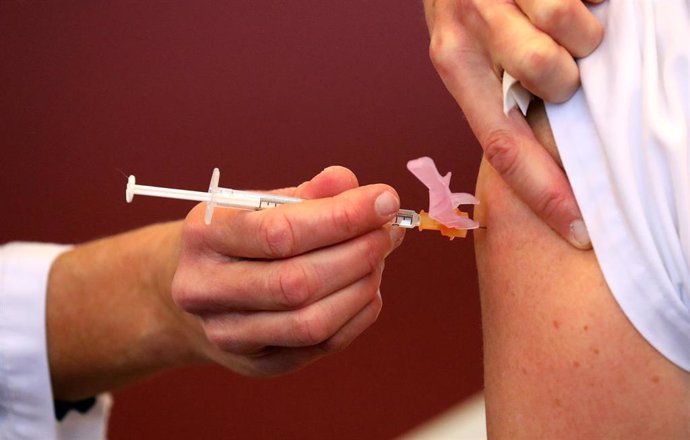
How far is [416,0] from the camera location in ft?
5.80

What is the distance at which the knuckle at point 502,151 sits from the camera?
78 cm

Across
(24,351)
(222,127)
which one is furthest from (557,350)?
(222,127)

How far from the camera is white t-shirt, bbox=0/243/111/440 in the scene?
1.19 meters

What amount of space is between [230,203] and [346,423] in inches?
53.9

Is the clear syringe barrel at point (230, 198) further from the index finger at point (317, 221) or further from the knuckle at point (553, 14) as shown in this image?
the knuckle at point (553, 14)

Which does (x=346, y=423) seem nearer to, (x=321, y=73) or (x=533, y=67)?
(x=321, y=73)

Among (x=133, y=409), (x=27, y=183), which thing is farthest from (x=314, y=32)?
(x=133, y=409)

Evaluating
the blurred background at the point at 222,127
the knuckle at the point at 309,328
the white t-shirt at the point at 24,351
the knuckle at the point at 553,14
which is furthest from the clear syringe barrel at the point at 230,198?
the blurred background at the point at 222,127

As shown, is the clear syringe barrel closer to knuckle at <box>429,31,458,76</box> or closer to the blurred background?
Result: knuckle at <box>429,31,458,76</box>

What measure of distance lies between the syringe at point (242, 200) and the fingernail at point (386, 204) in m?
0.03

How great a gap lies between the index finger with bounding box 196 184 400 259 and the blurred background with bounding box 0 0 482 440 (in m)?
0.93

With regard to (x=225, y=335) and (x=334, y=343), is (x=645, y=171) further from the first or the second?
(x=225, y=335)

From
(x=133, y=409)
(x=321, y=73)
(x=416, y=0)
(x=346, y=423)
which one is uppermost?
(x=416, y=0)

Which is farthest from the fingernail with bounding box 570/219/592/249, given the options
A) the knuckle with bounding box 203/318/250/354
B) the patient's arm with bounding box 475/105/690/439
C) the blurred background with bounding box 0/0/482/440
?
the blurred background with bounding box 0/0/482/440
